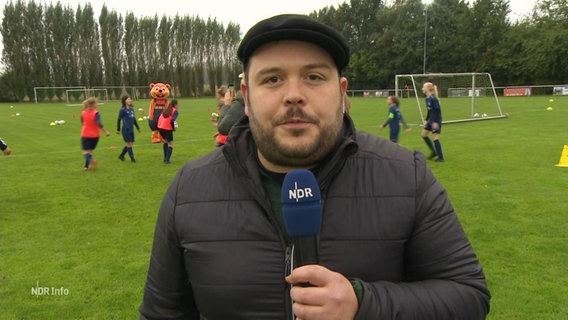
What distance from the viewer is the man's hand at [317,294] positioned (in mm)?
1213

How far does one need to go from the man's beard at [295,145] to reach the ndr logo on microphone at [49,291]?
422 cm

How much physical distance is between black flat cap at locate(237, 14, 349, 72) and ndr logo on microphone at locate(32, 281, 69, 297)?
173 inches

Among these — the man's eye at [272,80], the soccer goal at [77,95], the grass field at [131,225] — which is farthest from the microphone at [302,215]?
the soccer goal at [77,95]

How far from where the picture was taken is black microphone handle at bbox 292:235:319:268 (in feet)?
4.22

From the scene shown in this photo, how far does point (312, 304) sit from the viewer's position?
4.06ft

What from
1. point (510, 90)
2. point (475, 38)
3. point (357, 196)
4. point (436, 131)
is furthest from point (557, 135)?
point (475, 38)

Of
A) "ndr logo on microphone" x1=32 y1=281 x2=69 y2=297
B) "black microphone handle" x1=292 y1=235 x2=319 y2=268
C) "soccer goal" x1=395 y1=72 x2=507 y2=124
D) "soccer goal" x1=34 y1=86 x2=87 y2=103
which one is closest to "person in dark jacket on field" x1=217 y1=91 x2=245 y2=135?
"ndr logo on microphone" x1=32 y1=281 x2=69 y2=297

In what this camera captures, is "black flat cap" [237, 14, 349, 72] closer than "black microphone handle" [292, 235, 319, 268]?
No

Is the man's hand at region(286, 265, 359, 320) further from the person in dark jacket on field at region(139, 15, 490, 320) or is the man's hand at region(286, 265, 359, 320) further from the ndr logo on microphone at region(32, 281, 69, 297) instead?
the ndr logo on microphone at region(32, 281, 69, 297)

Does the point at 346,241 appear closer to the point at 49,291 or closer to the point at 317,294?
the point at 317,294

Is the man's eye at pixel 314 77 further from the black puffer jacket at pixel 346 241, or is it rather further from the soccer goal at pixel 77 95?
the soccer goal at pixel 77 95

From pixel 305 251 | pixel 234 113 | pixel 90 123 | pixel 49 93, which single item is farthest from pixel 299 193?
pixel 49 93

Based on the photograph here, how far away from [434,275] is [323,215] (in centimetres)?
43

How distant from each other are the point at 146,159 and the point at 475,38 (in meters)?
63.4
